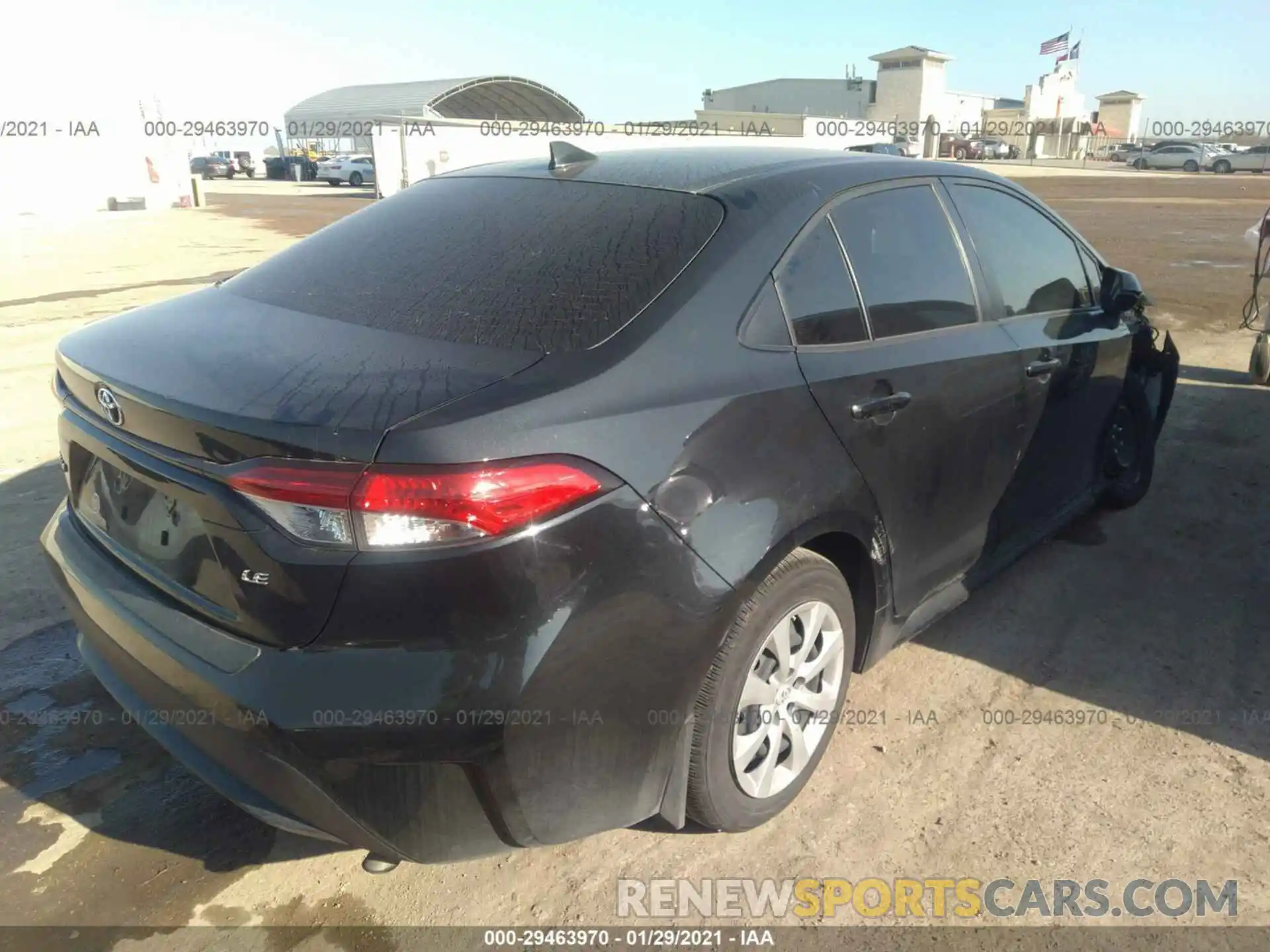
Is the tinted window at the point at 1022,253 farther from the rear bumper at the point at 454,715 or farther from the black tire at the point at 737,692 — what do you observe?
the rear bumper at the point at 454,715

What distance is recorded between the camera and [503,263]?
96.0 inches

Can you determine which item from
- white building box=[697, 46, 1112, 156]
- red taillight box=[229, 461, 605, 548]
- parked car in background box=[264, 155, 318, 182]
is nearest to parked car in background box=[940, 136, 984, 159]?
white building box=[697, 46, 1112, 156]

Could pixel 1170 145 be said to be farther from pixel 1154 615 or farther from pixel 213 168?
pixel 1154 615

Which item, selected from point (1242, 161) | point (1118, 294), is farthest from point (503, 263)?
point (1242, 161)

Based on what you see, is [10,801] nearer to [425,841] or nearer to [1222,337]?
[425,841]

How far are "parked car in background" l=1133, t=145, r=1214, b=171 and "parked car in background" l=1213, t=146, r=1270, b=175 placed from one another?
41 cm

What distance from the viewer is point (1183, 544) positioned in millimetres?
4270

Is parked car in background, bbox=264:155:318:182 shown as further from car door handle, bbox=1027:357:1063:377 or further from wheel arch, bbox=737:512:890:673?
wheel arch, bbox=737:512:890:673

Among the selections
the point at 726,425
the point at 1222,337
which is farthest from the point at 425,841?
the point at 1222,337

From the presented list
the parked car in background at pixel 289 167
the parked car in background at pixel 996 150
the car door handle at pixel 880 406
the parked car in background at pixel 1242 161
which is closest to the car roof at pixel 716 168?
the car door handle at pixel 880 406

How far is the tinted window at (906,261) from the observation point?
270 cm

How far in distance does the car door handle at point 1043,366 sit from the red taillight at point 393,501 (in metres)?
2.21

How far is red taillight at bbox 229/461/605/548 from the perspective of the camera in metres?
1.76

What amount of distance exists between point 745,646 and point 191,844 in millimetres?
1609
